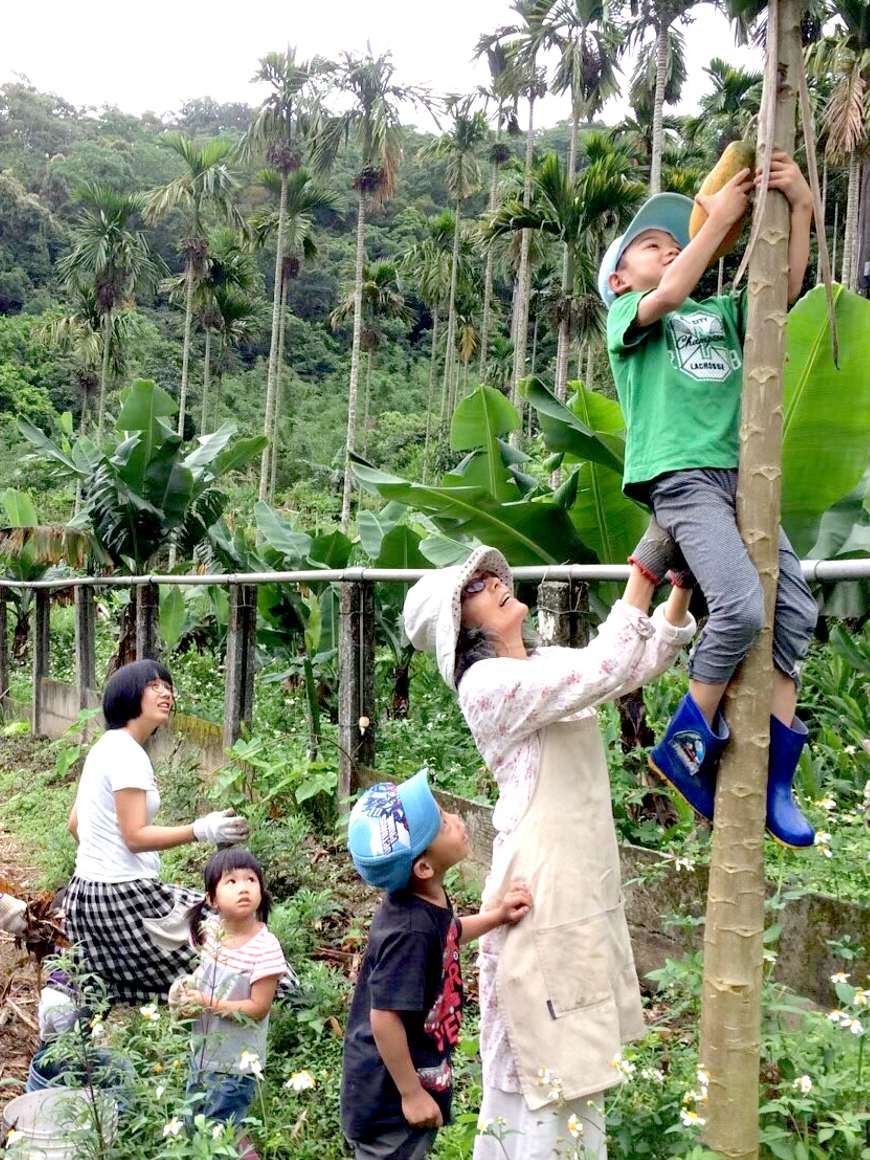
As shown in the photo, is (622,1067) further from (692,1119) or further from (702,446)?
(702,446)

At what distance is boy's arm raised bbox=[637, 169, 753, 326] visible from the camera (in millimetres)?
1972

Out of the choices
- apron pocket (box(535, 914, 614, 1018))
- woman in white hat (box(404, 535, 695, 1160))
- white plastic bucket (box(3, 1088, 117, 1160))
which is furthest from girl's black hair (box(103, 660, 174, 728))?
apron pocket (box(535, 914, 614, 1018))

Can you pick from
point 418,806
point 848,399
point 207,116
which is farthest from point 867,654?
point 207,116

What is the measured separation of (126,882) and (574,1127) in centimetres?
201

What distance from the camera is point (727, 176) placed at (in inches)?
79.0

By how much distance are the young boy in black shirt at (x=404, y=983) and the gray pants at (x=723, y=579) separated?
72cm

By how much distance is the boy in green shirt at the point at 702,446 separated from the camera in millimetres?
1971

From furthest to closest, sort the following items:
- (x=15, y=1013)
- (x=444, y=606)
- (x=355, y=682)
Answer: (x=355, y=682) < (x=15, y=1013) < (x=444, y=606)

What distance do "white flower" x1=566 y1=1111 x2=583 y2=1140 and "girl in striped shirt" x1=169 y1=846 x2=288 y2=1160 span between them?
108cm

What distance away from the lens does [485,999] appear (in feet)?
7.40

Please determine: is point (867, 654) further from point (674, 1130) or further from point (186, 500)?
point (186, 500)

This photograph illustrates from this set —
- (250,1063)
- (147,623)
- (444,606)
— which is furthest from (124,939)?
(147,623)

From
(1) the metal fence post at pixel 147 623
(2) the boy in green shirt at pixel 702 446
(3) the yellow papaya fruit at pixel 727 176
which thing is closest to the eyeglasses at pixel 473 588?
(2) the boy in green shirt at pixel 702 446

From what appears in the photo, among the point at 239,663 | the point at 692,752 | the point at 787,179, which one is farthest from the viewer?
the point at 239,663
